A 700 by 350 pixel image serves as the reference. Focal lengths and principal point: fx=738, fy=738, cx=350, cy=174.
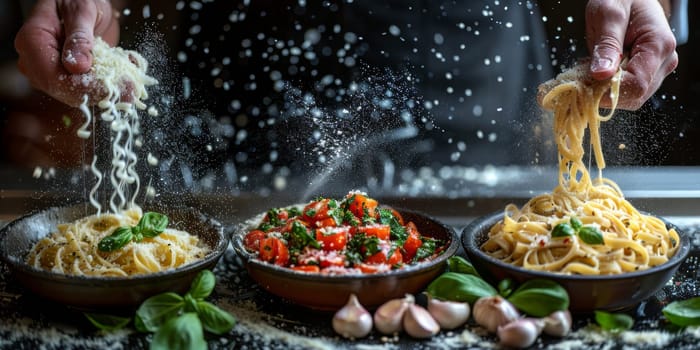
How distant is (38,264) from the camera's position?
79.7 inches

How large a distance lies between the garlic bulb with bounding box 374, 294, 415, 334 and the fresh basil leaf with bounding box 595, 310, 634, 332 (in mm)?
456

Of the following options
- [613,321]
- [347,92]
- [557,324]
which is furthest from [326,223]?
[347,92]

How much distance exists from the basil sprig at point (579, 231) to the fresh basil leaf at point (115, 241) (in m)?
1.17

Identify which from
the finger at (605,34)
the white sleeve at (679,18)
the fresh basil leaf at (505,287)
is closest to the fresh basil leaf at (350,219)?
the fresh basil leaf at (505,287)

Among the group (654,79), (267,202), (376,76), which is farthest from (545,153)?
(267,202)

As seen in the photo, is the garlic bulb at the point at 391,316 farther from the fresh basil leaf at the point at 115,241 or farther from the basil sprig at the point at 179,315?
the fresh basil leaf at the point at 115,241

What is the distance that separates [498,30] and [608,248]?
1.32 meters

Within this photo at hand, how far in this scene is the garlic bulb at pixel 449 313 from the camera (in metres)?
Answer: 1.81

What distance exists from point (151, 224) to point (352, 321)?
714mm

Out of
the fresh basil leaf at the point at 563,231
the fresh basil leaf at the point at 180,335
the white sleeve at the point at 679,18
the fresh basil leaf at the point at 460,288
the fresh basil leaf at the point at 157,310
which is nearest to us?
the fresh basil leaf at the point at 180,335

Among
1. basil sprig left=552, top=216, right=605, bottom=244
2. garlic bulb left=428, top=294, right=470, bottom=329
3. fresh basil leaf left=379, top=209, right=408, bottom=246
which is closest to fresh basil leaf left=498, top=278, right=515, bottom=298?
garlic bulb left=428, top=294, right=470, bottom=329

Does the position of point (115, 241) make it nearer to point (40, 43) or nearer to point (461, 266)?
point (40, 43)

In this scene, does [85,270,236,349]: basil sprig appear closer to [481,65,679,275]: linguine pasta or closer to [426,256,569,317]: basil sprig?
[426,256,569,317]: basil sprig

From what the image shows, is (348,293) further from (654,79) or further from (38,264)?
(654,79)
